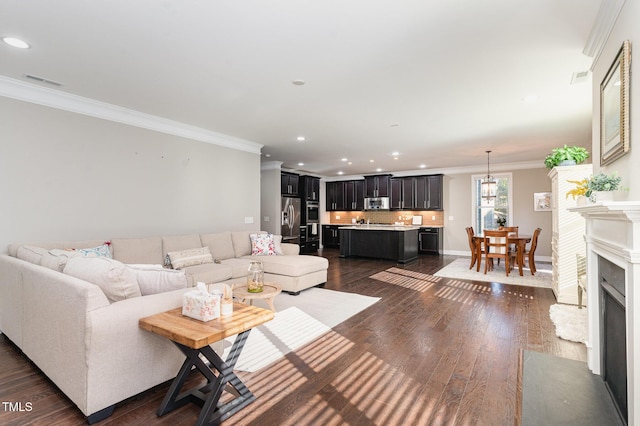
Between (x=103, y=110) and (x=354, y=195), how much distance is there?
8.03m

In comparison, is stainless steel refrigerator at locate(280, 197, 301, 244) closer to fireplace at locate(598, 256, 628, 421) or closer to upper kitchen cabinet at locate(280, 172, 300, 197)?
upper kitchen cabinet at locate(280, 172, 300, 197)

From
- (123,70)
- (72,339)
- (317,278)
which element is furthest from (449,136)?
(72,339)

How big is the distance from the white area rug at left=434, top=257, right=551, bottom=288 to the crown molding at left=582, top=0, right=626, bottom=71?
4.11 metres

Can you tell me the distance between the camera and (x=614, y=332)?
203 centimetres

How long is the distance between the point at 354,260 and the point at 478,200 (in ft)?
13.6

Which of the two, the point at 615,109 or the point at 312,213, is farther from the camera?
the point at 312,213

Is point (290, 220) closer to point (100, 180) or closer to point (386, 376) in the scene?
point (100, 180)

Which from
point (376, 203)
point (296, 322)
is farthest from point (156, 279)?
point (376, 203)

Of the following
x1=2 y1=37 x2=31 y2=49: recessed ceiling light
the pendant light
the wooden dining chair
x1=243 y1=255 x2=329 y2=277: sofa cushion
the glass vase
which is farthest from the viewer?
the pendant light

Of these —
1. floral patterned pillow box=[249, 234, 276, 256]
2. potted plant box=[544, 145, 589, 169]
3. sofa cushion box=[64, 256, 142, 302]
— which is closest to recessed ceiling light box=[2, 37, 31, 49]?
sofa cushion box=[64, 256, 142, 302]

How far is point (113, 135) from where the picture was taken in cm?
431

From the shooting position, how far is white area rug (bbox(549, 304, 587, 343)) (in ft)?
10.5

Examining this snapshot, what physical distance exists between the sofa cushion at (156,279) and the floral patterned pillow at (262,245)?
9.87 feet

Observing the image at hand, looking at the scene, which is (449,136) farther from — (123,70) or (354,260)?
(123,70)
